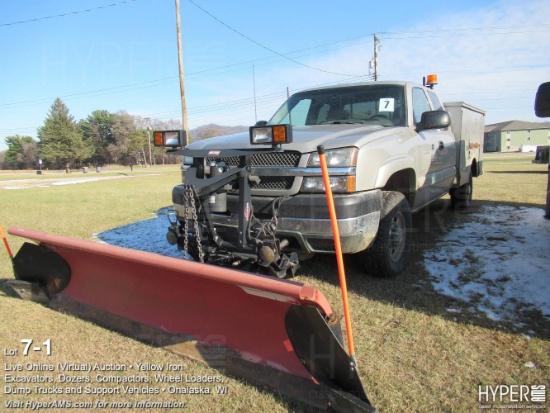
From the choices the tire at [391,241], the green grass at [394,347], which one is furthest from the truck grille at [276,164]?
the green grass at [394,347]

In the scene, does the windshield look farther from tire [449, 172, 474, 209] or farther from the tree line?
the tree line

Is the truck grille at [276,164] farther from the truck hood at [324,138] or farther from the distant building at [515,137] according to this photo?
the distant building at [515,137]

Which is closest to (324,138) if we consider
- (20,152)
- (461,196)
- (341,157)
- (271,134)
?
(341,157)

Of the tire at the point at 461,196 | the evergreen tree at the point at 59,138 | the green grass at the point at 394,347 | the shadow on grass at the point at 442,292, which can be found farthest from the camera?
the evergreen tree at the point at 59,138

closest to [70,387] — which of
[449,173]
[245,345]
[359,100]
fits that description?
[245,345]

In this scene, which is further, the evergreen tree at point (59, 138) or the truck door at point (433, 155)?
the evergreen tree at point (59, 138)

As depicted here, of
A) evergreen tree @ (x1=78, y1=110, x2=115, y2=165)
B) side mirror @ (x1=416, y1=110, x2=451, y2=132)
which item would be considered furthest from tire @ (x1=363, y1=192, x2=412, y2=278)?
evergreen tree @ (x1=78, y1=110, x2=115, y2=165)

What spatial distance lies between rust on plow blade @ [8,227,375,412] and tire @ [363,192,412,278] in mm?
1547

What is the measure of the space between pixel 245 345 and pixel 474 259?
306cm

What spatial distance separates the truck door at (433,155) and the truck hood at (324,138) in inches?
28.2

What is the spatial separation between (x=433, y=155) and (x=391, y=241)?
1.54m

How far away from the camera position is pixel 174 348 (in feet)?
8.77

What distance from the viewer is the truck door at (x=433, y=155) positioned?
4.50m

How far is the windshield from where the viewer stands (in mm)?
4230
